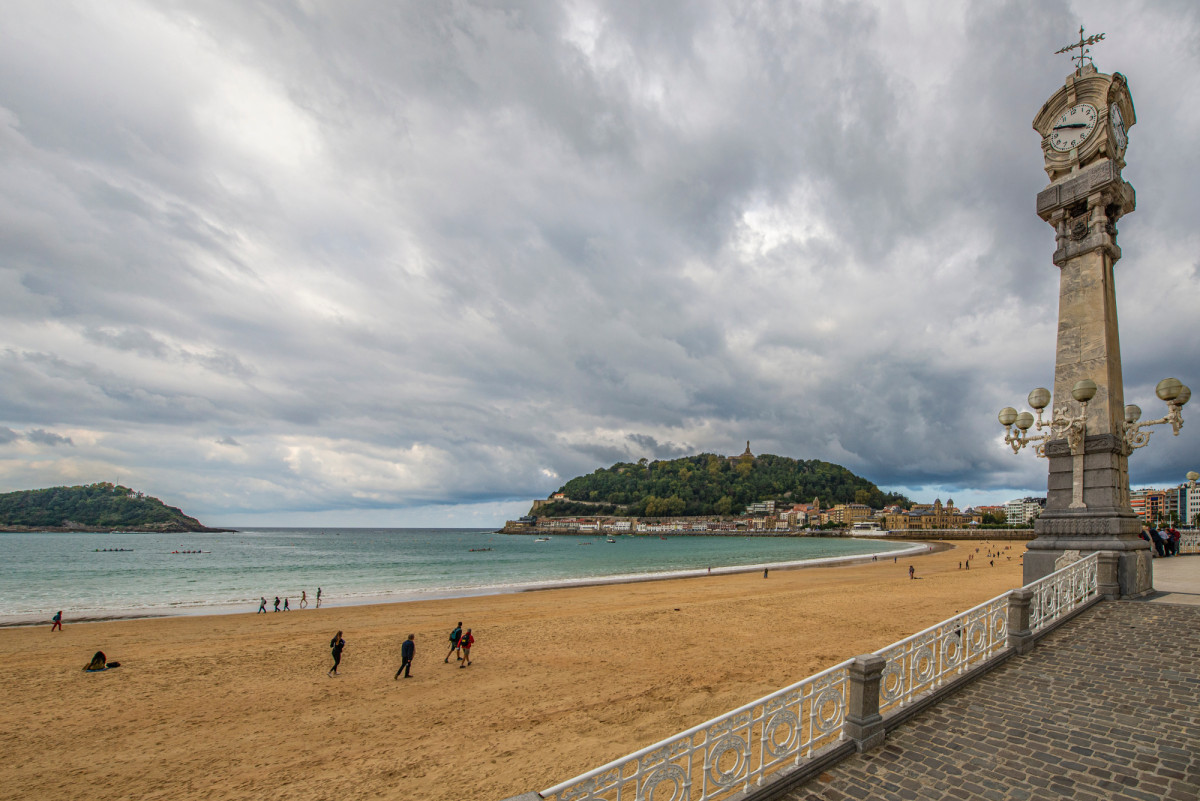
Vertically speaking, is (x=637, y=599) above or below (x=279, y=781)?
below

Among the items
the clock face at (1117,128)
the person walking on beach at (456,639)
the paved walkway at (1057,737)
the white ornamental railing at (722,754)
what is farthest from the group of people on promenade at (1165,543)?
the person walking on beach at (456,639)

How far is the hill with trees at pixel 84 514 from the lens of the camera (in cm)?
18425

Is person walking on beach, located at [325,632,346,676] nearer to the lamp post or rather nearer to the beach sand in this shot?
the beach sand

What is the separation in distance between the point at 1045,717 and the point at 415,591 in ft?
121

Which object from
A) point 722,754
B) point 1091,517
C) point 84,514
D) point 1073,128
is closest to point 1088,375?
point 1091,517

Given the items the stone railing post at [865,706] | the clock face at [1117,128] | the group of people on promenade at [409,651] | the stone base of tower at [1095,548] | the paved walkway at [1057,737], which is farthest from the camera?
the clock face at [1117,128]

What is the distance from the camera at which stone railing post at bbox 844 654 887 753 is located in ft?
19.5

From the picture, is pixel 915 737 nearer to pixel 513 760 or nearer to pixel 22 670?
pixel 513 760

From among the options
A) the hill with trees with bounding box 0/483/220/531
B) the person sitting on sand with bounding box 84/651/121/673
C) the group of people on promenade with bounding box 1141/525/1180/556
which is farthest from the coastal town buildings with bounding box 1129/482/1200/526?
the hill with trees with bounding box 0/483/220/531

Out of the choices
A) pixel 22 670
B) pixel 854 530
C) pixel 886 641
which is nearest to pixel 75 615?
pixel 22 670

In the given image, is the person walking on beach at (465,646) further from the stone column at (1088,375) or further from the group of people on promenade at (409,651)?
the stone column at (1088,375)

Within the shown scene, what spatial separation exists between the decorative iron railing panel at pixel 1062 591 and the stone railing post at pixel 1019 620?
1.52ft

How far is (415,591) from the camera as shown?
3641cm

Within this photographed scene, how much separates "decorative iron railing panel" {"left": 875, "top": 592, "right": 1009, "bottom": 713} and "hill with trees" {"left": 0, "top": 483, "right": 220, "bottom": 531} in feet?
789
